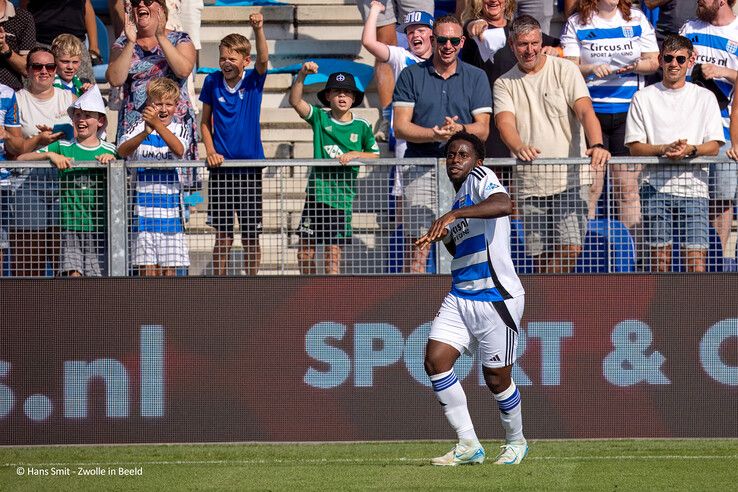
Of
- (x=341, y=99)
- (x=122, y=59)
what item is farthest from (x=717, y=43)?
(x=122, y=59)

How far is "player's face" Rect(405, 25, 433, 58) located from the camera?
12.2 metres

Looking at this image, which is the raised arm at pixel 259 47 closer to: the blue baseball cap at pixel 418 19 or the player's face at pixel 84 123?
the player's face at pixel 84 123

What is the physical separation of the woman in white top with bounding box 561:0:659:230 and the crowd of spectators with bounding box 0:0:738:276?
0.04 feet

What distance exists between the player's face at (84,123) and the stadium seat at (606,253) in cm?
420

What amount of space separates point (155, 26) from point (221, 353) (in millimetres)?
3126

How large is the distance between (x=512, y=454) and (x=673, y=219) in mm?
2688

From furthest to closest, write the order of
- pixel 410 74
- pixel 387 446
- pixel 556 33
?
pixel 556 33 < pixel 410 74 < pixel 387 446

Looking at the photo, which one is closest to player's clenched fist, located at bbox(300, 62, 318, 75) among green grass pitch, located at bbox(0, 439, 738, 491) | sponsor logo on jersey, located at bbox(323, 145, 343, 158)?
sponsor logo on jersey, located at bbox(323, 145, 343, 158)

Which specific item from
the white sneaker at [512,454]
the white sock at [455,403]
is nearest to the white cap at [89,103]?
the white sock at [455,403]

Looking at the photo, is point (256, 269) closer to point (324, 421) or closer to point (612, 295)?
point (324, 421)

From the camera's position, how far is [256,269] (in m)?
A: 10.4

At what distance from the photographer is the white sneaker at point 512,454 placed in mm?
8727

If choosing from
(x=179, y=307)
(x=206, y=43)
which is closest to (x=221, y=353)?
(x=179, y=307)

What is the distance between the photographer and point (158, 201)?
1027cm
